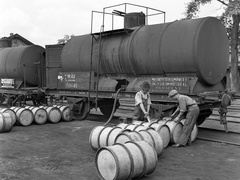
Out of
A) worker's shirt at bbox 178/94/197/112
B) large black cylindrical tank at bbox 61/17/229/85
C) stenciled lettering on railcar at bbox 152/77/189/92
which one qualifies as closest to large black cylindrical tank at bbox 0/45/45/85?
large black cylindrical tank at bbox 61/17/229/85

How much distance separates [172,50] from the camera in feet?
33.4

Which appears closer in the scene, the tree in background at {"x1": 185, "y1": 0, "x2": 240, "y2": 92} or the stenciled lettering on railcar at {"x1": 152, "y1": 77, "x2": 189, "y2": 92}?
the stenciled lettering on railcar at {"x1": 152, "y1": 77, "x2": 189, "y2": 92}

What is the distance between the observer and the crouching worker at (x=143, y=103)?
29.6 feet

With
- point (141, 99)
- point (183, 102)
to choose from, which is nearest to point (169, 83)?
point (141, 99)

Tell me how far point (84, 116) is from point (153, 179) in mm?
8286

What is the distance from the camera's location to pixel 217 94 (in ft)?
35.1

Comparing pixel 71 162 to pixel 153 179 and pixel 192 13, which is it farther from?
pixel 192 13

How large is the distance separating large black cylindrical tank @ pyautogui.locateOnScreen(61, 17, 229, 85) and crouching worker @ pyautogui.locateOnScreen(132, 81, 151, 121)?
5.60 ft

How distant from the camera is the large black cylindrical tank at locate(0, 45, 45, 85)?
53.5 ft

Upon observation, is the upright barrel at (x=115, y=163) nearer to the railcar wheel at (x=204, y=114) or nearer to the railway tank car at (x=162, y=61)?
the railway tank car at (x=162, y=61)

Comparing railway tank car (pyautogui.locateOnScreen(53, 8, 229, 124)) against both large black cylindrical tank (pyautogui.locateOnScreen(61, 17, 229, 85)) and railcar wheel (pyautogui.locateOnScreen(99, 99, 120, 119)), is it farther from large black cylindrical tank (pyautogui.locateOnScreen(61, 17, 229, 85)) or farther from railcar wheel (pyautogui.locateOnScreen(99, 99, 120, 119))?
railcar wheel (pyautogui.locateOnScreen(99, 99, 120, 119))

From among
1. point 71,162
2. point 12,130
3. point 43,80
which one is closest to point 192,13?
point 43,80

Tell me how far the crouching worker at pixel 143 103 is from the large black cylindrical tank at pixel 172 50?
5.60 feet

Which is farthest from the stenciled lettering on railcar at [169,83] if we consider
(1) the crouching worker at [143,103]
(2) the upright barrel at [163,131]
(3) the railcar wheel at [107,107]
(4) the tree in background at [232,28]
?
(4) the tree in background at [232,28]
